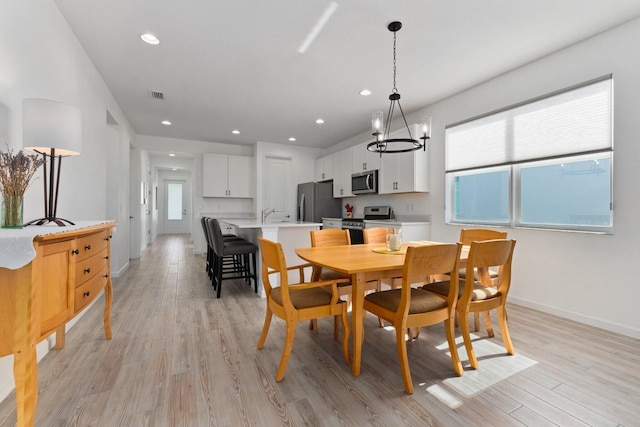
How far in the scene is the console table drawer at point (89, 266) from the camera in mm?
1517

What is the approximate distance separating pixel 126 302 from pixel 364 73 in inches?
146

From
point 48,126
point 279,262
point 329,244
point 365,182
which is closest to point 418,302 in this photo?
point 279,262

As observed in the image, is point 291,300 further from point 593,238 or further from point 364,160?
point 364,160

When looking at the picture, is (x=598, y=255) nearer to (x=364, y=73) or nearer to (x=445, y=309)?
(x=445, y=309)

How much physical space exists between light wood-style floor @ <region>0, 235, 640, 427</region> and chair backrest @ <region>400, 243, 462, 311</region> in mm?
535

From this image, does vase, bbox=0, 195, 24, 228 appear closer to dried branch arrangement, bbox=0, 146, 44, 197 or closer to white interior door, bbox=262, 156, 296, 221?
dried branch arrangement, bbox=0, 146, 44, 197

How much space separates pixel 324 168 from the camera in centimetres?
659

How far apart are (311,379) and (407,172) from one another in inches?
132

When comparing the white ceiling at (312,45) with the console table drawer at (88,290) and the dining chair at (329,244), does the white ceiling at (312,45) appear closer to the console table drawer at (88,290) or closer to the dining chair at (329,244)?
the dining chair at (329,244)

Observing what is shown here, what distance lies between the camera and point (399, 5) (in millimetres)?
2121

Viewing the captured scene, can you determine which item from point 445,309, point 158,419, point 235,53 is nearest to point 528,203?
point 445,309

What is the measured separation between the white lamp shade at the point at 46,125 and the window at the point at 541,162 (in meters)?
3.97

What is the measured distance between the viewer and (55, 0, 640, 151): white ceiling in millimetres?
2174

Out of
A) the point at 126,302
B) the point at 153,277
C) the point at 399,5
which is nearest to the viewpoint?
the point at 399,5
